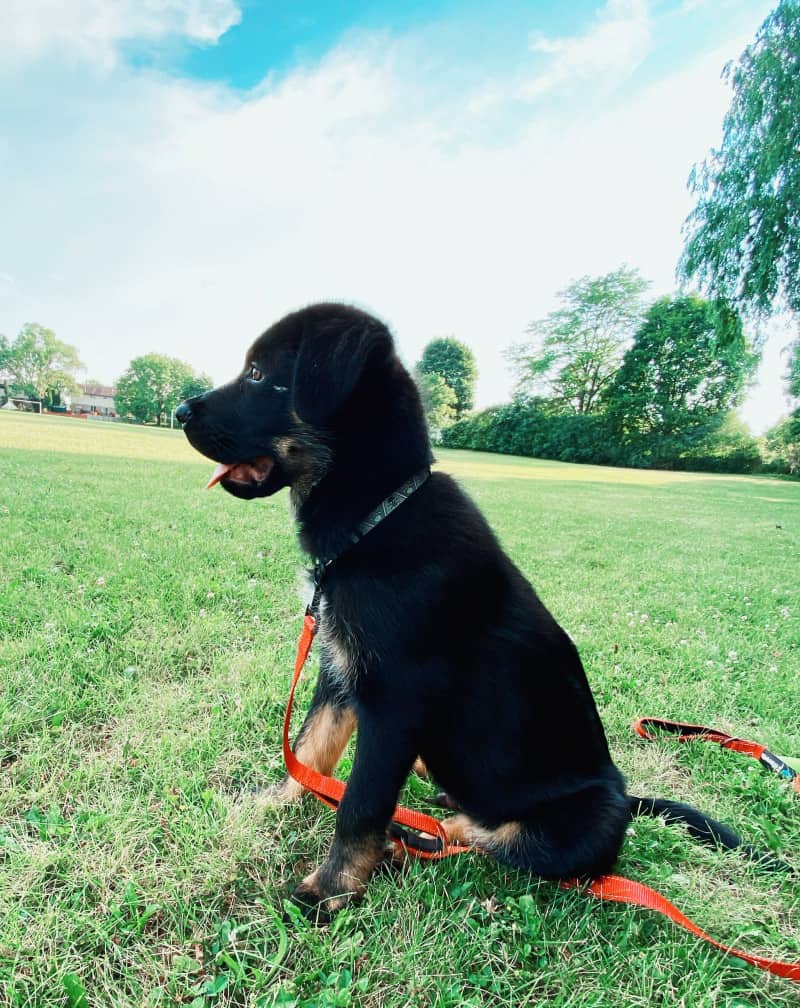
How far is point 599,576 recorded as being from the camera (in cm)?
656

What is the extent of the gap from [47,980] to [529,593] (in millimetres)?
1946

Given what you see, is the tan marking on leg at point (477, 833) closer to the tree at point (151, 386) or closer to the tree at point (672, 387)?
the tree at point (672, 387)

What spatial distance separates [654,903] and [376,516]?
1.64 meters

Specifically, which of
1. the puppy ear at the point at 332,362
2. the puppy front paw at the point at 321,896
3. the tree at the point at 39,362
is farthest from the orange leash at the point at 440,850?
the tree at the point at 39,362

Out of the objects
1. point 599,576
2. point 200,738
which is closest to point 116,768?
point 200,738

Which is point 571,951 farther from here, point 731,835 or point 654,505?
point 654,505

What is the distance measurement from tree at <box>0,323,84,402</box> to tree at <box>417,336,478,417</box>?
229 ft

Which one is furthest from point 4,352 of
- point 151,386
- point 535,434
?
point 535,434

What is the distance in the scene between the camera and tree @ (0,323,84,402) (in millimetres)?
89875

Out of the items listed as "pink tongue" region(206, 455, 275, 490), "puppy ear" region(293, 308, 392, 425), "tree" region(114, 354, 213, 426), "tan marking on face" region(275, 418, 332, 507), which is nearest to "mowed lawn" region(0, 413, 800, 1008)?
"pink tongue" region(206, 455, 275, 490)

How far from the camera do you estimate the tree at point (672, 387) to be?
45469mm

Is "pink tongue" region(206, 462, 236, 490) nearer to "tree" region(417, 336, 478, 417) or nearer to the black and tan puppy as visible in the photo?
the black and tan puppy

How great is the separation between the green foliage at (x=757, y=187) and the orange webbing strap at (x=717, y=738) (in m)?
20.2

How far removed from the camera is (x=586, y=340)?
5503cm
